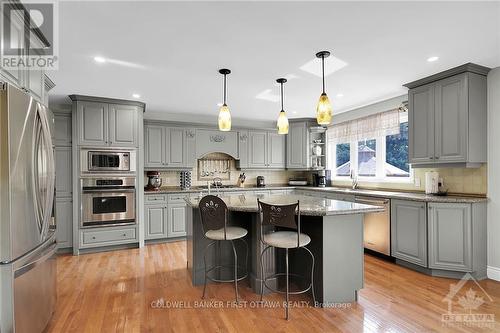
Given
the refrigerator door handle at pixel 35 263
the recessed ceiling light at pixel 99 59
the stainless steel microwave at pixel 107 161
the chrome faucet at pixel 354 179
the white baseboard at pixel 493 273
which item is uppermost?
the recessed ceiling light at pixel 99 59

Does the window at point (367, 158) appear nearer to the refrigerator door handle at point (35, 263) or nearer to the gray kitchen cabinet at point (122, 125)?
the gray kitchen cabinet at point (122, 125)

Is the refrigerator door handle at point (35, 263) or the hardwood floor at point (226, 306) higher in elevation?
the refrigerator door handle at point (35, 263)

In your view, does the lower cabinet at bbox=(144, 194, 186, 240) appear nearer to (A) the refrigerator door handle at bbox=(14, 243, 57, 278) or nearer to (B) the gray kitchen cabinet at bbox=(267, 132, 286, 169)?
(B) the gray kitchen cabinet at bbox=(267, 132, 286, 169)

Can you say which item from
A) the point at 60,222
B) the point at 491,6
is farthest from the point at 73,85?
the point at 491,6

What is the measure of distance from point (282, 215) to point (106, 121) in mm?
3456

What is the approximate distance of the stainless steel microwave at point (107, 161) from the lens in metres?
4.18

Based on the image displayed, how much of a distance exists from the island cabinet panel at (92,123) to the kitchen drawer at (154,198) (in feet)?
3.72

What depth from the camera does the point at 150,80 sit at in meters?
3.42

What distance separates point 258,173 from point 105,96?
355cm

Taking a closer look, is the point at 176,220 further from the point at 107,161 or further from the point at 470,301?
the point at 470,301

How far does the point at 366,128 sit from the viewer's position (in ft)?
16.1

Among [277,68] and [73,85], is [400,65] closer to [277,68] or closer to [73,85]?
[277,68]

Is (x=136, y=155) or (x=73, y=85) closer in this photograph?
(x=73, y=85)

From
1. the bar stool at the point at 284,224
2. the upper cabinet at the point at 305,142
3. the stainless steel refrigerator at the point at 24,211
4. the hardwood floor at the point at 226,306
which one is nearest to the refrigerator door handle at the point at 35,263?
the stainless steel refrigerator at the point at 24,211
